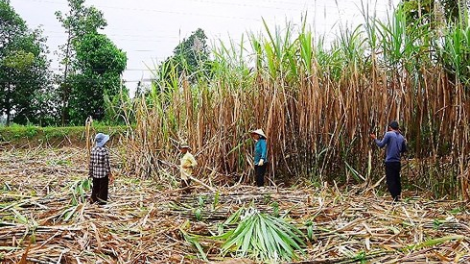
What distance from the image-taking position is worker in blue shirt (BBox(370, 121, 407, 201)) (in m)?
5.16

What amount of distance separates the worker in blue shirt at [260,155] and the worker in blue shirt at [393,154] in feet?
4.43

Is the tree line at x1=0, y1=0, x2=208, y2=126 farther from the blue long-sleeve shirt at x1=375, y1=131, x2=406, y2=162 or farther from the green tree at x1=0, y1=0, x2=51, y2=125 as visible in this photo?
the blue long-sleeve shirt at x1=375, y1=131, x2=406, y2=162

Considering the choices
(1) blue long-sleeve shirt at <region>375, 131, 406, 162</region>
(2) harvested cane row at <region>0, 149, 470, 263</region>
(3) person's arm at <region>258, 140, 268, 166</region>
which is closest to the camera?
(2) harvested cane row at <region>0, 149, 470, 263</region>

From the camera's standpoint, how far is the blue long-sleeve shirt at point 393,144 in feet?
16.9

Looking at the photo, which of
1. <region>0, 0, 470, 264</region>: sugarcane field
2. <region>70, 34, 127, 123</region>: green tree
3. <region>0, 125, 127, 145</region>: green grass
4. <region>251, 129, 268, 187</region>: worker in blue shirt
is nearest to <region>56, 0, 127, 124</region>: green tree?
<region>70, 34, 127, 123</region>: green tree

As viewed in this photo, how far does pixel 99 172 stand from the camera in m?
4.95

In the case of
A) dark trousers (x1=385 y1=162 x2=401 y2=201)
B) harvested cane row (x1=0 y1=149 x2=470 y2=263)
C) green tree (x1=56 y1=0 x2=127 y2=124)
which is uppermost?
green tree (x1=56 y1=0 x2=127 y2=124)

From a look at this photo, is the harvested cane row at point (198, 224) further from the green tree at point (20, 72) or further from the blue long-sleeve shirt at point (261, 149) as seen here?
the green tree at point (20, 72)

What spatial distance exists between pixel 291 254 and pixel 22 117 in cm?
1840

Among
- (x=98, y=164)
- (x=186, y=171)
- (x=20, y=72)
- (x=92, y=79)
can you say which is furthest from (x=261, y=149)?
(x=20, y=72)

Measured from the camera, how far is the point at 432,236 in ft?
12.1

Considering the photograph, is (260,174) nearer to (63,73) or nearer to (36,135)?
(36,135)

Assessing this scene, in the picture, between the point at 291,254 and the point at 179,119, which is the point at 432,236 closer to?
the point at 291,254

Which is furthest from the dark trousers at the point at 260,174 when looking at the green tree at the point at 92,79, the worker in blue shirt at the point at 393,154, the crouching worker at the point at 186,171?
the green tree at the point at 92,79
